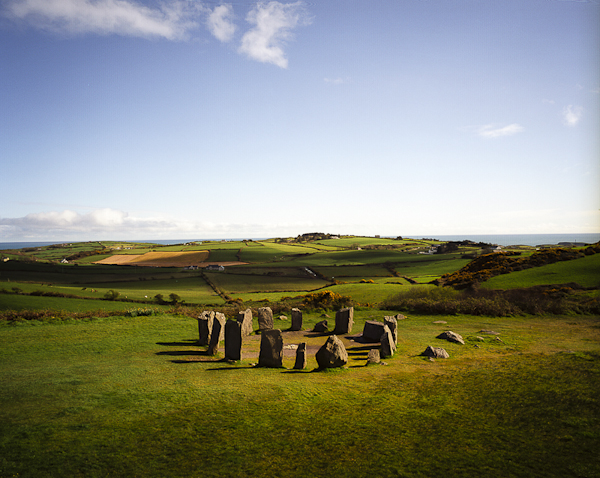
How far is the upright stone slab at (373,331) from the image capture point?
18.0 metres

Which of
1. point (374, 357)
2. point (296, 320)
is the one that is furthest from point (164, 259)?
point (374, 357)

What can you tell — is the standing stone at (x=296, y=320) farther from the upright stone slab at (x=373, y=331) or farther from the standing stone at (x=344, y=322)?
the upright stone slab at (x=373, y=331)

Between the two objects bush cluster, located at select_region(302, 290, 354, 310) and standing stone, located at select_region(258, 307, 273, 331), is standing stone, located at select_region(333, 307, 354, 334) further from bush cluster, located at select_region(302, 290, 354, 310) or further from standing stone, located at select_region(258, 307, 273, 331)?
bush cluster, located at select_region(302, 290, 354, 310)

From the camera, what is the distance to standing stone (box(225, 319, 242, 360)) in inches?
541

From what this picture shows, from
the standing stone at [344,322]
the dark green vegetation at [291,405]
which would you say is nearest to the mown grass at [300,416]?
the dark green vegetation at [291,405]

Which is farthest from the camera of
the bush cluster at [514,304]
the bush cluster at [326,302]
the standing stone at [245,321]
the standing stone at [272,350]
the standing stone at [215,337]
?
the bush cluster at [326,302]

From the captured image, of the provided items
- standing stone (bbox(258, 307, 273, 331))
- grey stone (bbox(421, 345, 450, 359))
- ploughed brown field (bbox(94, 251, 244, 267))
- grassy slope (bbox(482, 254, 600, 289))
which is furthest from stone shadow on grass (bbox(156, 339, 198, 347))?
ploughed brown field (bbox(94, 251, 244, 267))

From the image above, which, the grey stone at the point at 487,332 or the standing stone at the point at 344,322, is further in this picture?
the standing stone at the point at 344,322

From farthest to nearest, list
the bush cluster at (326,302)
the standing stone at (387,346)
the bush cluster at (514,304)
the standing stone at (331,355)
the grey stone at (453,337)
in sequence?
1. the bush cluster at (326,302)
2. the bush cluster at (514,304)
3. the grey stone at (453,337)
4. the standing stone at (387,346)
5. the standing stone at (331,355)

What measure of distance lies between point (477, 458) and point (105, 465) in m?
6.71

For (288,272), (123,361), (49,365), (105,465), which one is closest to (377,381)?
(105,465)

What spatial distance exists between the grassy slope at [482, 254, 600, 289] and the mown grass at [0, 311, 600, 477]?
23.6 meters

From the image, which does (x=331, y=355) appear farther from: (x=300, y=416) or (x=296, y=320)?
(x=296, y=320)

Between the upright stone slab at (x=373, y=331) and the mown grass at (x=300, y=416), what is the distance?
151 inches
